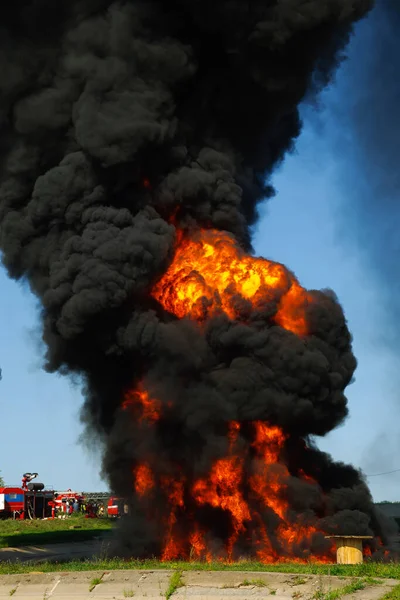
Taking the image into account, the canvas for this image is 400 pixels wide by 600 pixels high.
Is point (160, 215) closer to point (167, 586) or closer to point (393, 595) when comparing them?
point (167, 586)

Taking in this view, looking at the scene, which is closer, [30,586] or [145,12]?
[30,586]

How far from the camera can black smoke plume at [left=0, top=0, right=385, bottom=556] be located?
3319 cm

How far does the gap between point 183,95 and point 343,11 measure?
7.46 metres

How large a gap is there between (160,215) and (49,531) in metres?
29.4

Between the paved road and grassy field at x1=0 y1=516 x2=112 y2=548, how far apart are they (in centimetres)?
2206

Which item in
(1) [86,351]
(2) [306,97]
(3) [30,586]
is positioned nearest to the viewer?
(3) [30,586]

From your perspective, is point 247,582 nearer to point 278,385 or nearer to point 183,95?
point 278,385

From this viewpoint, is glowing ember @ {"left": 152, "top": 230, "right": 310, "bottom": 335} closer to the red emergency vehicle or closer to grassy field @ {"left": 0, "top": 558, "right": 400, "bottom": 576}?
grassy field @ {"left": 0, "top": 558, "right": 400, "bottom": 576}

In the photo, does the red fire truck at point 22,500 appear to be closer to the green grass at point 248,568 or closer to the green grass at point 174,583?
the green grass at point 248,568

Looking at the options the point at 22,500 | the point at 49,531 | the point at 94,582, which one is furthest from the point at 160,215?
the point at 22,500

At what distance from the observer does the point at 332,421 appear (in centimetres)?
3403

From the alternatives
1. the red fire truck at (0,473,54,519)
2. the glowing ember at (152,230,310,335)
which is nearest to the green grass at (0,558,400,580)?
the glowing ember at (152,230,310,335)

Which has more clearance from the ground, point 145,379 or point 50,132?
point 50,132

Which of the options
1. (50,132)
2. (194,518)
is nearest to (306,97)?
(50,132)
